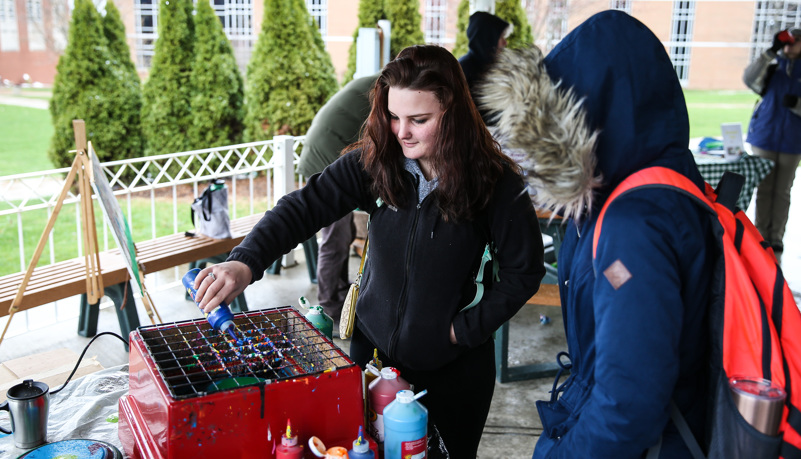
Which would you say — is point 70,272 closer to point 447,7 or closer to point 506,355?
point 506,355

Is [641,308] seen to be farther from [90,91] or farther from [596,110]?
[90,91]

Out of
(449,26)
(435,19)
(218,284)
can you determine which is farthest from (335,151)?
(435,19)

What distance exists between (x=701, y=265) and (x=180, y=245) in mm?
4043

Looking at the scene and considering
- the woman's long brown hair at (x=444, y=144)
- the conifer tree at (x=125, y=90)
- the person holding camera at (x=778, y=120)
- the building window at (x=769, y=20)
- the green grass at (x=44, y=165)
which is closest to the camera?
the woman's long brown hair at (x=444, y=144)

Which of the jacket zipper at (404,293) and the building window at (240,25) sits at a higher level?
the building window at (240,25)

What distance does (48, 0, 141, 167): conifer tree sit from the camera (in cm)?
872

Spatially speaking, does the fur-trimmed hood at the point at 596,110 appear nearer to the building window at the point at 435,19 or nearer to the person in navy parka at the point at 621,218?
the person in navy parka at the point at 621,218

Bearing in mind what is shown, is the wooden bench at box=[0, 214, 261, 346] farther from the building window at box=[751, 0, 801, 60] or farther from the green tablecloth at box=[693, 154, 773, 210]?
the building window at box=[751, 0, 801, 60]

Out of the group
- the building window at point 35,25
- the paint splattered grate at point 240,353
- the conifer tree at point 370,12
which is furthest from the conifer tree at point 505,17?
the paint splattered grate at point 240,353

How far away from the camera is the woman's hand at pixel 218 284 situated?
1.54 m

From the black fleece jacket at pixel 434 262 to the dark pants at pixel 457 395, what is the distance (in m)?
0.06

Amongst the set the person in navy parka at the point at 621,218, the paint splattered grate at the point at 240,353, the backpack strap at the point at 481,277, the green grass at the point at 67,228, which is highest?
the person in navy parka at the point at 621,218

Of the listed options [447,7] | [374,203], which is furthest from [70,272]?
[447,7]

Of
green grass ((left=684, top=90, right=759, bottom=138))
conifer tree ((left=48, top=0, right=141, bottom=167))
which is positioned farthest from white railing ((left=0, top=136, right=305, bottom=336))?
green grass ((left=684, top=90, right=759, bottom=138))
